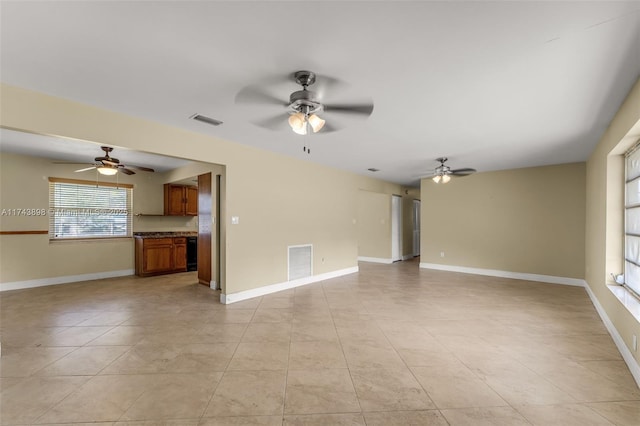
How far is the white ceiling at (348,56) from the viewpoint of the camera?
1571mm

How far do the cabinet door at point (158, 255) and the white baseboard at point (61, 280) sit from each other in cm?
65

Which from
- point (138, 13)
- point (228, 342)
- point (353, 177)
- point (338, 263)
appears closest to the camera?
point (138, 13)

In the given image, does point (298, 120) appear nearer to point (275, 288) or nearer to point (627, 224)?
point (275, 288)

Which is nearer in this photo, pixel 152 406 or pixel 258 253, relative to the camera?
pixel 152 406

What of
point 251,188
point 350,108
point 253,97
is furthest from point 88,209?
point 350,108

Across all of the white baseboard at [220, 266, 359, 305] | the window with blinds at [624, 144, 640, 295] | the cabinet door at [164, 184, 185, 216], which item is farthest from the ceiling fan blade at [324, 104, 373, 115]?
the cabinet door at [164, 184, 185, 216]

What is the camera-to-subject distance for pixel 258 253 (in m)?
4.71

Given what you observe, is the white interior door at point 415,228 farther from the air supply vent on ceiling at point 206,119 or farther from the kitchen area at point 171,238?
the air supply vent on ceiling at point 206,119

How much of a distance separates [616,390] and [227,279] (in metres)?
4.30

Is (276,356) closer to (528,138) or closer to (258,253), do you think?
(258,253)

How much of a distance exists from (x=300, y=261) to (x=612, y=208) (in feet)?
15.3

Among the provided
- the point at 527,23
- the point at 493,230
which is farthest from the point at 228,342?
the point at 493,230

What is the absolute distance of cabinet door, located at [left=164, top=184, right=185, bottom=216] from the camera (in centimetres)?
699

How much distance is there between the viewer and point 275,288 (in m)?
4.98
